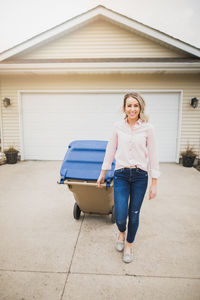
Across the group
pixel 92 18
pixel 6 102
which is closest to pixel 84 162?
pixel 6 102

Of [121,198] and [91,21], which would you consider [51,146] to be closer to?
[91,21]

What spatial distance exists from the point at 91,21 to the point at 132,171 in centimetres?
658

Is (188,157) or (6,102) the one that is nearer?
(188,157)

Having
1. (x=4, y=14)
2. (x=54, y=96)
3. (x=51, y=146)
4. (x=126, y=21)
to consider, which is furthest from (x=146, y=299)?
(x=4, y=14)

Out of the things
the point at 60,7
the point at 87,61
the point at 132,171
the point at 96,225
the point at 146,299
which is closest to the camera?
the point at 146,299

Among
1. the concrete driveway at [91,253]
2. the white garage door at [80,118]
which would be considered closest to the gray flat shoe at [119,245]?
the concrete driveway at [91,253]

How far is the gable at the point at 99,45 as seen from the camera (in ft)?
20.4

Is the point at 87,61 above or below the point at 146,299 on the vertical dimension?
above

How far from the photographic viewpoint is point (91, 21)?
6.24m

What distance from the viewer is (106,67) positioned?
5469mm

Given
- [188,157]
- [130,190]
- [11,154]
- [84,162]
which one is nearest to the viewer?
[130,190]

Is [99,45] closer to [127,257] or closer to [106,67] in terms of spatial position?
[106,67]

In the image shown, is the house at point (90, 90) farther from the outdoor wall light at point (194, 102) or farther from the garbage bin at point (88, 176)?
the garbage bin at point (88, 176)

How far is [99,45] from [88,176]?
228 inches
